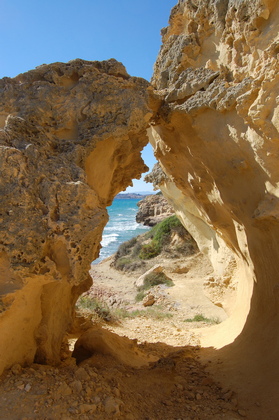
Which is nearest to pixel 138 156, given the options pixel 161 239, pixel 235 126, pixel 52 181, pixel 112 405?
pixel 235 126

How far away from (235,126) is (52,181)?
2659 mm

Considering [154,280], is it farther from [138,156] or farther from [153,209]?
[153,209]

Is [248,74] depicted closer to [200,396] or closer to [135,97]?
[135,97]

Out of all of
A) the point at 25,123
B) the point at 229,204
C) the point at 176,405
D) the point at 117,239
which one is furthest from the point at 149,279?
Result: the point at 117,239

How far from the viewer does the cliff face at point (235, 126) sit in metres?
3.75

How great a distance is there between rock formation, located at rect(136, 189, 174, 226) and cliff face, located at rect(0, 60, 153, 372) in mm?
24778

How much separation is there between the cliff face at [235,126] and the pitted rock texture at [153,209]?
2343cm

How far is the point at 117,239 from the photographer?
116 ft

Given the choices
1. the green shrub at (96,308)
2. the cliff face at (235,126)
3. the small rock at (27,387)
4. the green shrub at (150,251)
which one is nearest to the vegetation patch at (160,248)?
the green shrub at (150,251)

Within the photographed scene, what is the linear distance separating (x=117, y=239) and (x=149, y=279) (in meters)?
22.7

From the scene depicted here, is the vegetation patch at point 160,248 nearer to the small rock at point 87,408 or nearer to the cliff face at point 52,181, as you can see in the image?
the cliff face at point 52,181

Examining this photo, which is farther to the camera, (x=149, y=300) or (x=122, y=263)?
(x=122, y=263)

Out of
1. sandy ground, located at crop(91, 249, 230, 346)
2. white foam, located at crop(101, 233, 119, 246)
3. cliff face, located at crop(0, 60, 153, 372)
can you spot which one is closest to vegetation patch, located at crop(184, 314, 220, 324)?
sandy ground, located at crop(91, 249, 230, 346)

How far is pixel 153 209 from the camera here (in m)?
31.6
